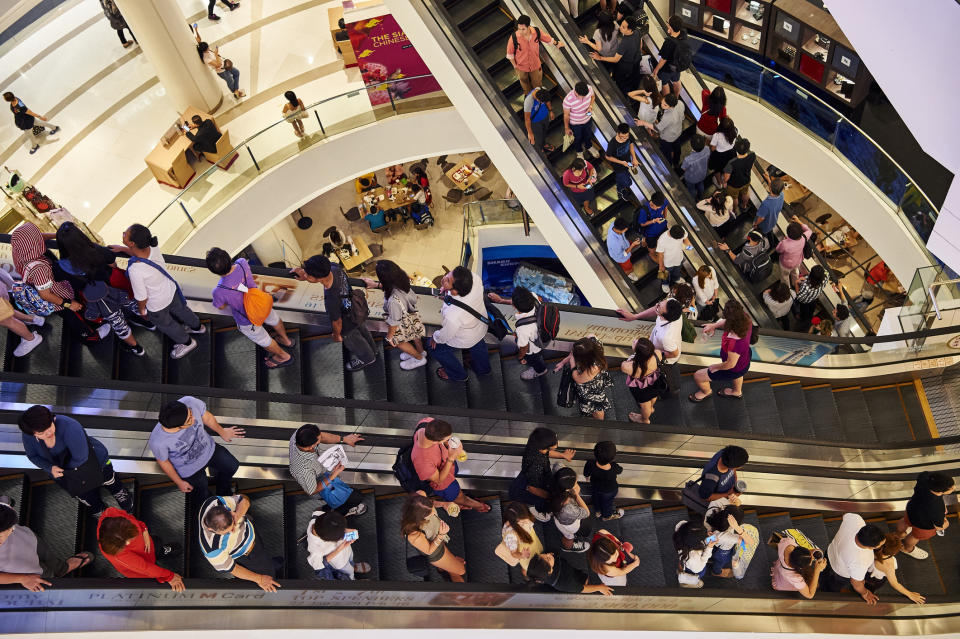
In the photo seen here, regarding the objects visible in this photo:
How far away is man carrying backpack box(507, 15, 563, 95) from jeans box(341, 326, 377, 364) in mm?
4316

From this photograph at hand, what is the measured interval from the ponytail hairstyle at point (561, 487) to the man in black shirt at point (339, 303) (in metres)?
2.09

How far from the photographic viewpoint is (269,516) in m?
5.65

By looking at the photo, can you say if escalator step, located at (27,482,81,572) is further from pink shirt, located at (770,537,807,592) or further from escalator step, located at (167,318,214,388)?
pink shirt, located at (770,537,807,592)

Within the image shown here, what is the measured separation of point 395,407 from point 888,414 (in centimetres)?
590

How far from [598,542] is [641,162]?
5457 mm

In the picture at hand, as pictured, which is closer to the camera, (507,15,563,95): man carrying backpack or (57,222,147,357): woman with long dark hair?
(57,222,147,357): woman with long dark hair

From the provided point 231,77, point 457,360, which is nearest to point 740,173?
point 457,360

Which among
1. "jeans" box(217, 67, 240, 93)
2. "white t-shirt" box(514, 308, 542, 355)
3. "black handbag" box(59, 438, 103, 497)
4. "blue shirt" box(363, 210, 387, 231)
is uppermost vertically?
"jeans" box(217, 67, 240, 93)

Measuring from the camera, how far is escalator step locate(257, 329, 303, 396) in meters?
6.59

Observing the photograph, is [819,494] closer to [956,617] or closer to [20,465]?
[956,617]

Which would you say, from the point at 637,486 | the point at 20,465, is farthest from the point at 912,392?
the point at 20,465

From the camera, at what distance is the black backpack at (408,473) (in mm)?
5336

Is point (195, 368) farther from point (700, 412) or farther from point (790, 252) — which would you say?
point (790, 252)

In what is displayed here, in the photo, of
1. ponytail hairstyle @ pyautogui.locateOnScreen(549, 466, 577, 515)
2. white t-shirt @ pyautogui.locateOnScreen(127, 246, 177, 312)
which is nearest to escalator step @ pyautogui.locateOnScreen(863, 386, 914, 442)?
ponytail hairstyle @ pyautogui.locateOnScreen(549, 466, 577, 515)
